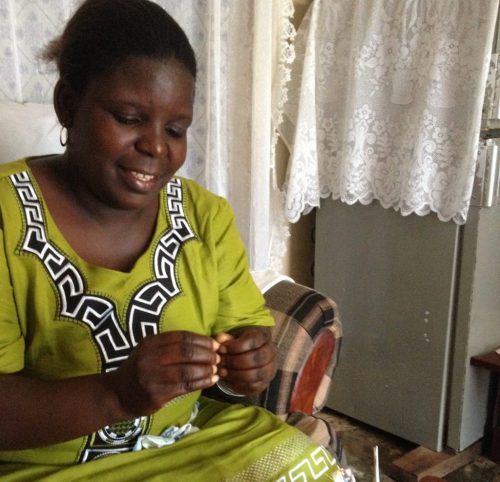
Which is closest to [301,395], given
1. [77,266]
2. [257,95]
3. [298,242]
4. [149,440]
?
[149,440]

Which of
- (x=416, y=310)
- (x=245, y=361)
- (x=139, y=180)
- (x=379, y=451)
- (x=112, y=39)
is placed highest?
(x=112, y=39)

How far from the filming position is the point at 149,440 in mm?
796

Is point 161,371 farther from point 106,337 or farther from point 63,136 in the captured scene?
point 63,136

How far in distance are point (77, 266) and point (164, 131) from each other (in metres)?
0.21

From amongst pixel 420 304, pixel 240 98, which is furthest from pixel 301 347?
pixel 240 98

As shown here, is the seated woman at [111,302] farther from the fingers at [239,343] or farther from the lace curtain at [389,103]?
the lace curtain at [389,103]

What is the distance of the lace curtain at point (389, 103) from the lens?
4.75 ft

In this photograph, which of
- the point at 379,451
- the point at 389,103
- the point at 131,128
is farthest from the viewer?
the point at 379,451

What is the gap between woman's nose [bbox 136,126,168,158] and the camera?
2.43 ft

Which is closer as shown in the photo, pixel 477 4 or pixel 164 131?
pixel 164 131

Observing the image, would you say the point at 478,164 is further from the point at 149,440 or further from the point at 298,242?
the point at 149,440

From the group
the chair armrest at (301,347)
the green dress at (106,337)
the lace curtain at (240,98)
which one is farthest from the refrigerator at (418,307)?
the green dress at (106,337)

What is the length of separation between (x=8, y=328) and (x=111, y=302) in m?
0.13

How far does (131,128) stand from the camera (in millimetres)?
737
